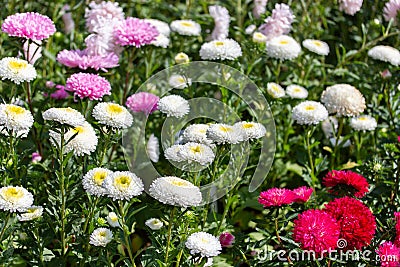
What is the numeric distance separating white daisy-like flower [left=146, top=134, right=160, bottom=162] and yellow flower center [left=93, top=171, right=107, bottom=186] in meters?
0.77

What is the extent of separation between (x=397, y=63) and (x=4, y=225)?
1794 mm

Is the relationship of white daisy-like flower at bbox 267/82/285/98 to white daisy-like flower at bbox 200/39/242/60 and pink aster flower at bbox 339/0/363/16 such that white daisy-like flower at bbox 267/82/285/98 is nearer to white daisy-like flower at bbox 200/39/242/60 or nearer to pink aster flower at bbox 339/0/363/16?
white daisy-like flower at bbox 200/39/242/60

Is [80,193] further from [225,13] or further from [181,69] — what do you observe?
[225,13]

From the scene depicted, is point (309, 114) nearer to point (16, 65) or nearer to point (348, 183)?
point (348, 183)

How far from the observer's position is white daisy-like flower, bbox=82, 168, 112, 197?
181 cm

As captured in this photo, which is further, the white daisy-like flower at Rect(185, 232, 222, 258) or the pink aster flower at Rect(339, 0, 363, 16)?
the pink aster flower at Rect(339, 0, 363, 16)

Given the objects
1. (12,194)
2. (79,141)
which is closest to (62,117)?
(79,141)

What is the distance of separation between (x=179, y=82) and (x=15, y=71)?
0.78m

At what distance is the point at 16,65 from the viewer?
210cm

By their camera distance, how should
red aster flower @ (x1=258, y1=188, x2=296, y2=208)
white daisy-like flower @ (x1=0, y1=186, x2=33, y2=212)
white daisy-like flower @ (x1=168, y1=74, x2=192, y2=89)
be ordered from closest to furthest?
white daisy-like flower @ (x1=0, y1=186, x2=33, y2=212)
red aster flower @ (x1=258, y1=188, x2=296, y2=208)
white daisy-like flower @ (x1=168, y1=74, x2=192, y2=89)

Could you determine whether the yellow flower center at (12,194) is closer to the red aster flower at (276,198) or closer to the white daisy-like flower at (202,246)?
the white daisy-like flower at (202,246)

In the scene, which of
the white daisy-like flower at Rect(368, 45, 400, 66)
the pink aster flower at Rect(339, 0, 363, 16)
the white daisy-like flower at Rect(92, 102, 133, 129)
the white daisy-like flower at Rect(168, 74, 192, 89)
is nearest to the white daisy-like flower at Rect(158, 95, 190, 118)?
the white daisy-like flower at Rect(92, 102, 133, 129)

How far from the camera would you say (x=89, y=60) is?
2.44 metres

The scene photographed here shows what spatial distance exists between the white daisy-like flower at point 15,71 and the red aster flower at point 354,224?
1.06 metres
